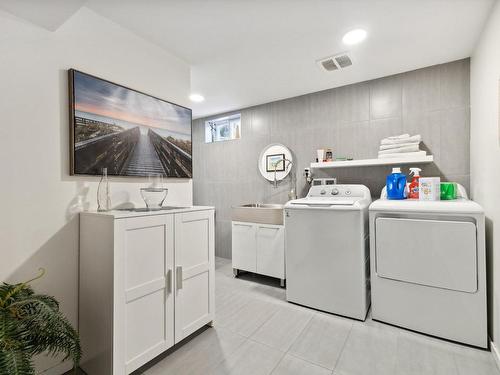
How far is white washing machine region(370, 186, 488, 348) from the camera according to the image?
1729 mm

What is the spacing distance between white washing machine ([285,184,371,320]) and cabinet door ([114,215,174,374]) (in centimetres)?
121

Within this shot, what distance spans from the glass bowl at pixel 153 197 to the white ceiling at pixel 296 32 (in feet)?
3.81

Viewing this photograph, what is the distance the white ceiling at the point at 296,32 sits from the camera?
1.65 m

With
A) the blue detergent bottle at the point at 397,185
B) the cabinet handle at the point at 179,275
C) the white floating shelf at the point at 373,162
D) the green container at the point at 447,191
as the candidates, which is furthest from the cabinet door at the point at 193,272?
the green container at the point at 447,191

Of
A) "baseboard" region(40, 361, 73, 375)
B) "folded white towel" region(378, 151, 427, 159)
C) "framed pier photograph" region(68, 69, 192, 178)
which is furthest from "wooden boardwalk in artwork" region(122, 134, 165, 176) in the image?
"folded white towel" region(378, 151, 427, 159)

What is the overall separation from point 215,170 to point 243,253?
5.09ft

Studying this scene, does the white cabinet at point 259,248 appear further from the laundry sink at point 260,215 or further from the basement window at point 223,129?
the basement window at point 223,129

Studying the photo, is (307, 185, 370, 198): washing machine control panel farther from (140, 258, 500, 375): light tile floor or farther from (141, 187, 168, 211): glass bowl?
(141, 187, 168, 211): glass bowl

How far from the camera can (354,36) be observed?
1.98m

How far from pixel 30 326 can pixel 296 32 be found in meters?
2.40

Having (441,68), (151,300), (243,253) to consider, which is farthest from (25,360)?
(441,68)

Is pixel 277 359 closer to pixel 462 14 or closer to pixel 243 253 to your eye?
pixel 243 253

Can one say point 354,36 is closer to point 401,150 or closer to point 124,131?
point 401,150

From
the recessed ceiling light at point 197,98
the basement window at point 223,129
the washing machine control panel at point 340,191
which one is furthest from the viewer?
the basement window at point 223,129
